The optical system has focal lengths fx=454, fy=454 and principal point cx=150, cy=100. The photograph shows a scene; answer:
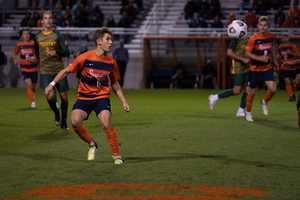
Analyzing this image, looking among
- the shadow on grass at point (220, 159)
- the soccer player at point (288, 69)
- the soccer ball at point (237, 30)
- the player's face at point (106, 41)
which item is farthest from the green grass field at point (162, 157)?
the soccer player at point (288, 69)

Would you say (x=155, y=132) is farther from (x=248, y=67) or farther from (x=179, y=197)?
(x=179, y=197)

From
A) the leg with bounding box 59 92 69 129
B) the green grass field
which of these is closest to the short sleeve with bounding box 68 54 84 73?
the green grass field

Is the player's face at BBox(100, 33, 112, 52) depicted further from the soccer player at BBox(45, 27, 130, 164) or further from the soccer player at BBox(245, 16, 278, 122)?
the soccer player at BBox(245, 16, 278, 122)

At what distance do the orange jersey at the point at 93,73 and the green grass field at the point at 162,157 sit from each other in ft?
2.90

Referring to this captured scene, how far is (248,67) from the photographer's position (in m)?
10.8

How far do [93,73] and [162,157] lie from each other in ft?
4.84

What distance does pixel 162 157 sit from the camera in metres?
6.18

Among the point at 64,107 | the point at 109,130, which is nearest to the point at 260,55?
the point at 64,107

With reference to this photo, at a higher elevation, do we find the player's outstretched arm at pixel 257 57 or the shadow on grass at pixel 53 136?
the player's outstretched arm at pixel 257 57

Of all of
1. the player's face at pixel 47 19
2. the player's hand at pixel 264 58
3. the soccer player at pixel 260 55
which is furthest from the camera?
the soccer player at pixel 260 55

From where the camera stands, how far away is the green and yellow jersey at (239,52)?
34.7ft

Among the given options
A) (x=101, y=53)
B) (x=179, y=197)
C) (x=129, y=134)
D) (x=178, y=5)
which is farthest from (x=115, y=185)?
(x=178, y=5)

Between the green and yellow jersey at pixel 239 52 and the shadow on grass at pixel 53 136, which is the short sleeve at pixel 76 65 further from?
the green and yellow jersey at pixel 239 52

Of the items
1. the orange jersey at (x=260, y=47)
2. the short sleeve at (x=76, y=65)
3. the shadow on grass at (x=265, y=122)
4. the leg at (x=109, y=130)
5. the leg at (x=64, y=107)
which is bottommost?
the shadow on grass at (x=265, y=122)
